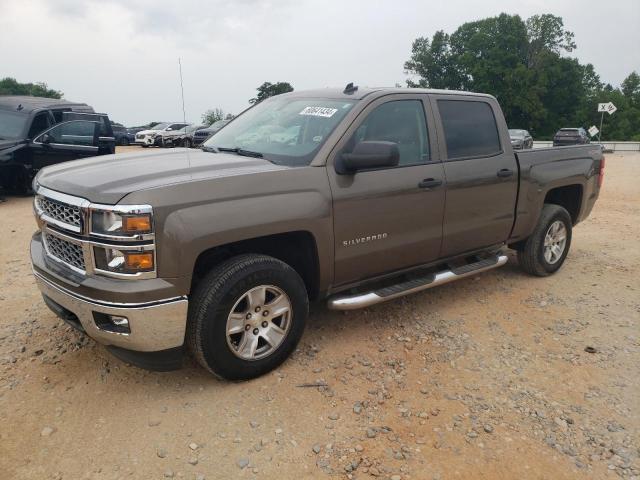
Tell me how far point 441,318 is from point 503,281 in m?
1.32

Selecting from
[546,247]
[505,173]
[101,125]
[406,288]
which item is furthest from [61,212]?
[101,125]

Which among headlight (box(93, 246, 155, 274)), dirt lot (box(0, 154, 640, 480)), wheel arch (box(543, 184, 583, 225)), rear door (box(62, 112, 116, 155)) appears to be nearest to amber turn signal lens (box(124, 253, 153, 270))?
headlight (box(93, 246, 155, 274))

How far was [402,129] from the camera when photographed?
393 centimetres

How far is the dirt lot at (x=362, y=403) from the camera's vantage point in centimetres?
261

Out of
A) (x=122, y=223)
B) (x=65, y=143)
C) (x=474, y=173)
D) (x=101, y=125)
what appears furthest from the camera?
(x=101, y=125)

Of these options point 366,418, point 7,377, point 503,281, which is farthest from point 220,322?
point 503,281

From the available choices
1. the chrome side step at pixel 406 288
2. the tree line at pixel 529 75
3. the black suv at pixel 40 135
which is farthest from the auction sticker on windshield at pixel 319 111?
the tree line at pixel 529 75

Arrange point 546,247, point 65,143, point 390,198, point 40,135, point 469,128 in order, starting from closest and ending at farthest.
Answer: point 390,198 → point 469,128 → point 546,247 → point 40,135 → point 65,143

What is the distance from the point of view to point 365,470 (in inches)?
101

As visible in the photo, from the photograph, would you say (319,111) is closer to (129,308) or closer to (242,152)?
(242,152)

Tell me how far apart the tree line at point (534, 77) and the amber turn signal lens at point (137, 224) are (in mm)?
60707

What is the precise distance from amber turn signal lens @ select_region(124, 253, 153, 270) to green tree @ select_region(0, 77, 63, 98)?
74.1 metres

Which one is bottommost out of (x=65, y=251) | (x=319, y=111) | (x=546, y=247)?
(x=546, y=247)

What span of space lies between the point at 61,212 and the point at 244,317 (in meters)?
1.22
